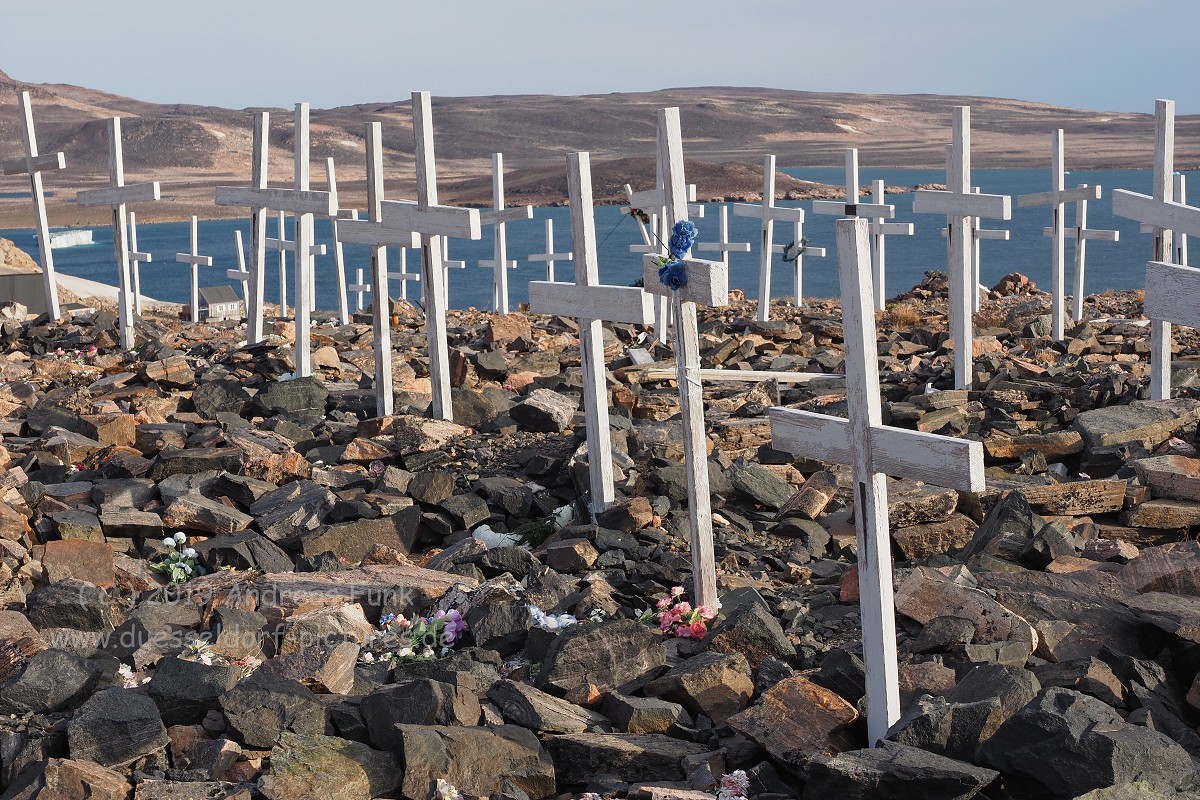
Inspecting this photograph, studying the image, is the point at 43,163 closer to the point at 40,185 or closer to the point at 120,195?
the point at 40,185

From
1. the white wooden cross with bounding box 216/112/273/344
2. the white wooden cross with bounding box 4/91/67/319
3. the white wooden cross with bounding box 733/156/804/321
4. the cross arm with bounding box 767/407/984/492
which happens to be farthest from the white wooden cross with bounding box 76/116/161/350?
the cross arm with bounding box 767/407/984/492

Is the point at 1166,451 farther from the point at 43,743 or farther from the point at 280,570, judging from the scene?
the point at 43,743

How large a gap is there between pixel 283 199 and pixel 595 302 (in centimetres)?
597

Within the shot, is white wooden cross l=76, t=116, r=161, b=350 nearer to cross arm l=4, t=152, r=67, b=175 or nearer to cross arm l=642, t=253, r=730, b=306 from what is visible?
cross arm l=4, t=152, r=67, b=175

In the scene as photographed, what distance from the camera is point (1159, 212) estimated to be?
26.5 feet

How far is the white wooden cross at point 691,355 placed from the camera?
582 cm

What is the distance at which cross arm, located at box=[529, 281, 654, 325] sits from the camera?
6676mm

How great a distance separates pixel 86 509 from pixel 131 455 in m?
1.19

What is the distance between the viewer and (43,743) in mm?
4395

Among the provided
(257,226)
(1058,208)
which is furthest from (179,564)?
(1058,208)

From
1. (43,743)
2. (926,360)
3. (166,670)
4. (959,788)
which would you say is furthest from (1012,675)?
(926,360)

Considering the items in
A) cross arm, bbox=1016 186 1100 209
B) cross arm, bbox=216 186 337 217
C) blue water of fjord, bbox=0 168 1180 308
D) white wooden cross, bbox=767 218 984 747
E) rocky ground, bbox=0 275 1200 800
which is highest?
cross arm, bbox=216 186 337 217

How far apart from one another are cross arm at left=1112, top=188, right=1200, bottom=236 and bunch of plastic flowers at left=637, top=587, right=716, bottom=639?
350 centimetres

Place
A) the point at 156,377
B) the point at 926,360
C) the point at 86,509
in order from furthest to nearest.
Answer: the point at 926,360
the point at 156,377
the point at 86,509
